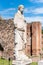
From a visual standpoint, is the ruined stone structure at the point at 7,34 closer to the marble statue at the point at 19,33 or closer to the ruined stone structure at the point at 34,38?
the ruined stone structure at the point at 34,38

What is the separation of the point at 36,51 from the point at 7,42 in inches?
205

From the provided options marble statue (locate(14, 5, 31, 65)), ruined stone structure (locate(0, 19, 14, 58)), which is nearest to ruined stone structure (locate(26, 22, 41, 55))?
ruined stone structure (locate(0, 19, 14, 58))

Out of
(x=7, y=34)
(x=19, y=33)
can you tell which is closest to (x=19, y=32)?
(x=19, y=33)

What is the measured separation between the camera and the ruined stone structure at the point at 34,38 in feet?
85.2

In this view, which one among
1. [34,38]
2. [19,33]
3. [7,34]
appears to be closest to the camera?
[19,33]

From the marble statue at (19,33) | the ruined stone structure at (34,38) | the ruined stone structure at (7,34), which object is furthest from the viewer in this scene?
the ruined stone structure at (34,38)

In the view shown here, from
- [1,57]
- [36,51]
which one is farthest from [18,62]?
[36,51]

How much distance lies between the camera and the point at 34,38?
26.1 m

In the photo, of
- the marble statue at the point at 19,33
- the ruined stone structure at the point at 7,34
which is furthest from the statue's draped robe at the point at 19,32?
the ruined stone structure at the point at 7,34

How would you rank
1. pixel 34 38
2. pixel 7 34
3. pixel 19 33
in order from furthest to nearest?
pixel 34 38
pixel 7 34
pixel 19 33

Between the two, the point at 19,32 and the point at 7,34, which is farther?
the point at 7,34

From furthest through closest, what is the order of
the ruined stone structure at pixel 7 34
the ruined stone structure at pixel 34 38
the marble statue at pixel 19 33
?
the ruined stone structure at pixel 34 38
the ruined stone structure at pixel 7 34
the marble statue at pixel 19 33

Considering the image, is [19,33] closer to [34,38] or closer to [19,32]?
[19,32]

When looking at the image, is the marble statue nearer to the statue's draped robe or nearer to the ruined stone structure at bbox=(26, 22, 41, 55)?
the statue's draped robe
